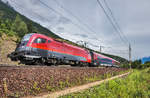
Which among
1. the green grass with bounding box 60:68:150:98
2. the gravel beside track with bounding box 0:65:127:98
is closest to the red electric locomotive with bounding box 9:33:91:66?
the gravel beside track with bounding box 0:65:127:98

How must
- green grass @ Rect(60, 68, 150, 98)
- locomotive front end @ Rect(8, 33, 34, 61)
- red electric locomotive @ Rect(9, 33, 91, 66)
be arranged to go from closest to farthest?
green grass @ Rect(60, 68, 150, 98), locomotive front end @ Rect(8, 33, 34, 61), red electric locomotive @ Rect(9, 33, 91, 66)

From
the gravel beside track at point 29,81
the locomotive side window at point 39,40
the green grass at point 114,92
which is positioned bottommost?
the green grass at point 114,92

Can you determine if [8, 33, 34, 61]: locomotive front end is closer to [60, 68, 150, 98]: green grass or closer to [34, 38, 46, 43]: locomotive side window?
[34, 38, 46, 43]: locomotive side window

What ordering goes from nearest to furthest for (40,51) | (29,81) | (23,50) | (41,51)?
(29,81) → (23,50) → (40,51) → (41,51)

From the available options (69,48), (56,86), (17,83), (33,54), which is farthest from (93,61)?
(17,83)

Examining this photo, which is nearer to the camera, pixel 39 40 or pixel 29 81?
pixel 29 81

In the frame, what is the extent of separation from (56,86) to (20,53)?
219 inches

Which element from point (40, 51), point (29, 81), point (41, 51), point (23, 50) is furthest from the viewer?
point (41, 51)

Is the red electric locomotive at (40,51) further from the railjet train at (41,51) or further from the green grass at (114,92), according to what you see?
the green grass at (114,92)

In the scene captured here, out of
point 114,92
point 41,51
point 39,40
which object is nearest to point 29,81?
point 114,92

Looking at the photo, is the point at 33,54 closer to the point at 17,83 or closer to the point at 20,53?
the point at 20,53

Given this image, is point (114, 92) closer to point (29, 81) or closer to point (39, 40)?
point (29, 81)

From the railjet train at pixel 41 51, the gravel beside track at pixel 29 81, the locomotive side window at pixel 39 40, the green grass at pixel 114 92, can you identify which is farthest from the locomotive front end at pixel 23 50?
the green grass at pixel 114 92

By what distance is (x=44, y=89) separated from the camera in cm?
761
